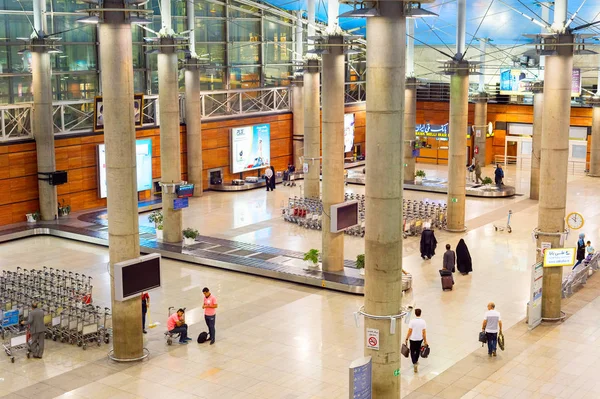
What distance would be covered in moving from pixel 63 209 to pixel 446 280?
1568cm

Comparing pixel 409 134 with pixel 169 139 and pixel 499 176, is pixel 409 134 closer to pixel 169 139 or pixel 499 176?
pixel 499 176

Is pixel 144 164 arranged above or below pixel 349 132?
below

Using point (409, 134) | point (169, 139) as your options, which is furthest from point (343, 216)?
point (409, 134)

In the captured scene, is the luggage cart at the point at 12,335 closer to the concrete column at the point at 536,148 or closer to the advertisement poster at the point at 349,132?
the concrete column at the point at 536,148

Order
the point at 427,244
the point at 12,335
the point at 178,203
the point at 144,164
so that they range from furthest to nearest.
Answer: the point at 144,164, the point at 178,203, the point at 427,244, the point at 12,335

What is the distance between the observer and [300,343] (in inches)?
714

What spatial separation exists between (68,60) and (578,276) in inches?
806

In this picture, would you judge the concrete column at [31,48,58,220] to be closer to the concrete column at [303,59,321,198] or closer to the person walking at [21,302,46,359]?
the concrete column at [303,59,321,198]

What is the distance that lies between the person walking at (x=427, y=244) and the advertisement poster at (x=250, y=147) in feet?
52.4

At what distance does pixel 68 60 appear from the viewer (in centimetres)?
3322

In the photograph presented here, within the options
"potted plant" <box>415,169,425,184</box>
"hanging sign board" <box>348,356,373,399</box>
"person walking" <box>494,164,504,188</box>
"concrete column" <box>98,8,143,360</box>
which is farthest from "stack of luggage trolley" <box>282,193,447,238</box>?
"hanging sign board" <box>348,356,373,399</box>

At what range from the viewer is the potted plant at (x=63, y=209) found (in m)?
31.7

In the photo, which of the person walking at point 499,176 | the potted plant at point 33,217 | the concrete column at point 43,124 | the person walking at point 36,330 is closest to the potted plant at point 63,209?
the concrete column at point 43,124

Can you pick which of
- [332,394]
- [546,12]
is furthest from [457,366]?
[546,12]
